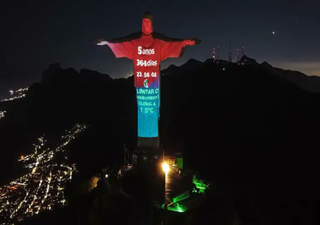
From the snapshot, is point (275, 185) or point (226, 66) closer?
point (275, 185)

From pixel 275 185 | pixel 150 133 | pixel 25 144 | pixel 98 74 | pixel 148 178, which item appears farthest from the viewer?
pixel 98 74

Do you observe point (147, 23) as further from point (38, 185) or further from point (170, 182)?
point (38, 185)

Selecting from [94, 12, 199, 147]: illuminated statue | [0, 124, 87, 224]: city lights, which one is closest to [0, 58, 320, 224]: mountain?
[0, 124, 87, 224]: city lights

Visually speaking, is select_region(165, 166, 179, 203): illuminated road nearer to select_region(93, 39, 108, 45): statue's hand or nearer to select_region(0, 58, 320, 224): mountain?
select_region(93, 39, 108, 45): statue's hand

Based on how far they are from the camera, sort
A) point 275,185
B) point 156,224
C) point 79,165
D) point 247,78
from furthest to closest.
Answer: point 247,78 → point 79,165 → point 275,185 → point 156,224

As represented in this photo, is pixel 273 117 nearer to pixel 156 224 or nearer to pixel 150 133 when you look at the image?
pixel 150 133

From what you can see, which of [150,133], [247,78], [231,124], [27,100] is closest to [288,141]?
[231,124]
